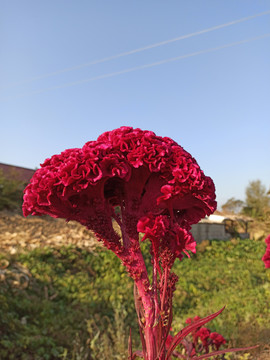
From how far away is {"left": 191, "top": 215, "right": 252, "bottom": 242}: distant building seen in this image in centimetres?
1209

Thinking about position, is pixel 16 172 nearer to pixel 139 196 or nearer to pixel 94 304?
pixel 94 304

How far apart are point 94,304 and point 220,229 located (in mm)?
8581

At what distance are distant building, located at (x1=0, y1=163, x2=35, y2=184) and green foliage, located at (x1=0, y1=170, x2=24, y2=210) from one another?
3.42 feet

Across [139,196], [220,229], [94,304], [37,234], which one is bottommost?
[94,304]

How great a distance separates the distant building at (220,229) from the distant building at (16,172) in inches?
270

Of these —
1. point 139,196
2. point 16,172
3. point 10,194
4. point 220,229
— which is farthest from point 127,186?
point 220,229

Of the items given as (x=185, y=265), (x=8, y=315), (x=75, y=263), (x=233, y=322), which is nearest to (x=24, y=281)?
(x=8, y=315)

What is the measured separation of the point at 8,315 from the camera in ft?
16.1

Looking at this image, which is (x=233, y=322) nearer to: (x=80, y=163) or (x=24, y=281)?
(x=24, y=281)

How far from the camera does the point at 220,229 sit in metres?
13.3

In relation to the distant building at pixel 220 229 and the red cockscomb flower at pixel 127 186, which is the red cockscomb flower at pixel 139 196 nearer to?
the red cockscomb flower at pixel 127 186

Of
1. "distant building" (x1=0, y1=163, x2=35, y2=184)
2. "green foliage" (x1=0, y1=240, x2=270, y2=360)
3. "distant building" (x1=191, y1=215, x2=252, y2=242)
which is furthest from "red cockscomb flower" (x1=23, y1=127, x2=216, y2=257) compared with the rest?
"distant building" (x1=0, y1=163, x2=35, y2=184)

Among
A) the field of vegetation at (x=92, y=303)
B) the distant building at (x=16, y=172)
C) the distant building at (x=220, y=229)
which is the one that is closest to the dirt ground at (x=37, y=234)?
the field of vegetation at (x=92, y=303)

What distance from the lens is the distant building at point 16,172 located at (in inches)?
503
